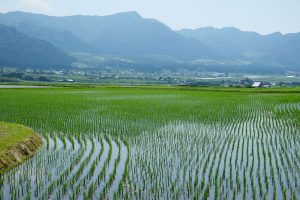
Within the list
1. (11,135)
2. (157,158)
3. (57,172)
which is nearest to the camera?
(57,172)

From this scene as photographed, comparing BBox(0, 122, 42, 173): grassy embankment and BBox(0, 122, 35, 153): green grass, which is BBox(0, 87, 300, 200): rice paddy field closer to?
BBox(0, 122, 42, 173): grassy embankment

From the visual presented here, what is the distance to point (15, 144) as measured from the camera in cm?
1243

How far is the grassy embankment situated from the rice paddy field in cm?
32

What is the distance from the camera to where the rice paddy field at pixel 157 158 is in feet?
29.7

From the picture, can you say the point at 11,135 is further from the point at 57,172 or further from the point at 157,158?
the point at 157,158

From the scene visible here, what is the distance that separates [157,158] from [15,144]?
4.45m

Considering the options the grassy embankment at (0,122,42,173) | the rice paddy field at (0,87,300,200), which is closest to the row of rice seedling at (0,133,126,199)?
the rice paddy field at (0,87,300,200)

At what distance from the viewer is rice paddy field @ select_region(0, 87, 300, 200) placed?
9.05m

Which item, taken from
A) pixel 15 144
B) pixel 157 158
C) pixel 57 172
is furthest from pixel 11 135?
pixel 157 158

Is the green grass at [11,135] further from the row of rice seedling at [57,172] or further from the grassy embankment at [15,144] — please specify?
the row of rice seedling at [57,172]

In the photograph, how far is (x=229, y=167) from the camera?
37.1 feet

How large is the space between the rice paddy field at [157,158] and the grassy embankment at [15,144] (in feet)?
1.06

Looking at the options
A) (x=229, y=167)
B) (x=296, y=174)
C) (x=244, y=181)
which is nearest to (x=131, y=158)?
(x=229, y=167)

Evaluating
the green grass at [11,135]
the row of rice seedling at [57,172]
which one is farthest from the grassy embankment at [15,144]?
the row of rice seedling at [57,172]
